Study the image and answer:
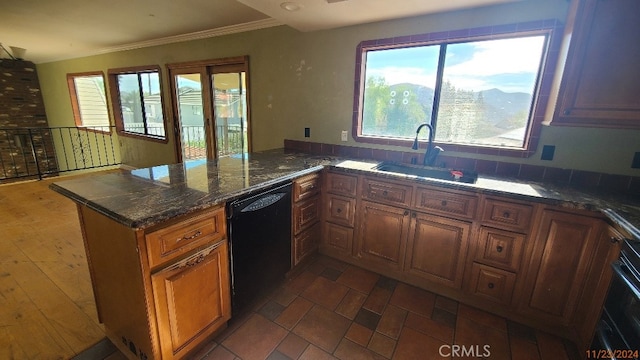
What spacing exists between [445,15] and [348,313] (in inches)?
97.1

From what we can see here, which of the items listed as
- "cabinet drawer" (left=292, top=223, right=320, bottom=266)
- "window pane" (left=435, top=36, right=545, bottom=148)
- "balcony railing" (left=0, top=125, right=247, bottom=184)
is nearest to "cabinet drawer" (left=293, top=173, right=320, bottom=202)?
"cabinet drawer" (left=292, top=223, right=320, bottom=266)

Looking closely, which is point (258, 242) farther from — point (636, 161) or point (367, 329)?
point (636, 161)

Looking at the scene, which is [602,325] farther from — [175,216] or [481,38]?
[175,216]

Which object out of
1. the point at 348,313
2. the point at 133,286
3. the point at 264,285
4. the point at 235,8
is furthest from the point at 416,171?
the point at 235,8

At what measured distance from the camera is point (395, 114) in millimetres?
2619

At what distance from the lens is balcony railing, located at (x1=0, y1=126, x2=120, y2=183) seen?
19.7ft

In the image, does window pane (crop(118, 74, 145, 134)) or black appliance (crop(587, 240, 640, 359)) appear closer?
black appliance (crop(587, 240, 640, 359))

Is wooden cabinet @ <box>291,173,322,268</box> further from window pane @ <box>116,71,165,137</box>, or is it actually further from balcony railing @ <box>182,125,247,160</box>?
window pane @ <box>116,71,165,137</box>

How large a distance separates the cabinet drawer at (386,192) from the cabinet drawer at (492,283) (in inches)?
26.6

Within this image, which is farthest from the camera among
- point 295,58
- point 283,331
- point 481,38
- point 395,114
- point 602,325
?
point 295,58

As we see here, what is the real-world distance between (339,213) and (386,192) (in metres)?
0.49

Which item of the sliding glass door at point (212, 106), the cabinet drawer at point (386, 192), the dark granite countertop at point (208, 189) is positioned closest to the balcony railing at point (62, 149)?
the sliding glass door at point (212, 106)

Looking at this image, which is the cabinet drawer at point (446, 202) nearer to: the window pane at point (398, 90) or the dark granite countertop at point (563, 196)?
the dark granite countertop at point (563, 196)
